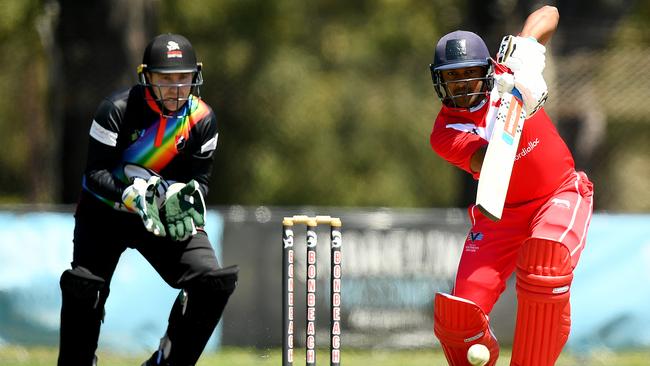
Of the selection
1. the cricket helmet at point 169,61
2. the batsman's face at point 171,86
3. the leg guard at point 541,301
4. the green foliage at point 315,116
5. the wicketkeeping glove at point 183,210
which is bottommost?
the green foliage at point 315,116

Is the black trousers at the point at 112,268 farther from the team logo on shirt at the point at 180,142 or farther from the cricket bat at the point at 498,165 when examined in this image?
the cricket bat at the point at 498,165

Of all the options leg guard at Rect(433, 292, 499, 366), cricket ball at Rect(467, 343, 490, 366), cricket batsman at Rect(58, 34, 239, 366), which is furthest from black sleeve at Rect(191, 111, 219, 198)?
cricket ball at Rect(467, 343, 490, 366)

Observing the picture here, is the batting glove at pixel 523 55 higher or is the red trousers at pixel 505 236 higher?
the batting glove at pixel 523 55

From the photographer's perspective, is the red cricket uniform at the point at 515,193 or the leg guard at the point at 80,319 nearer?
the red cricket uniform at the point at 515,193

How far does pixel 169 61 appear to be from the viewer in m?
5.72

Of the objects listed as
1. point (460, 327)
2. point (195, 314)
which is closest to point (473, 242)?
point (460, 327)

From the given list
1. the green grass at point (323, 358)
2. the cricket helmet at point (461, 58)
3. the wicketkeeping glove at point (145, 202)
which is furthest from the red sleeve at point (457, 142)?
the green grass at point (323, 358)

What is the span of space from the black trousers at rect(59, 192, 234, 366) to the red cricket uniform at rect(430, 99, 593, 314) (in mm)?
1268

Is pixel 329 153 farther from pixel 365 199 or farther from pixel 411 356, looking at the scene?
pixel 411 356

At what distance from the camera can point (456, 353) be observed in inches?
225

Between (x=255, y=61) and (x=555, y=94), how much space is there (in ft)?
27.0

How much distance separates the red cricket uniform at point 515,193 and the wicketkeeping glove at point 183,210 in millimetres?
1212

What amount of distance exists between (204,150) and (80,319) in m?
1.07

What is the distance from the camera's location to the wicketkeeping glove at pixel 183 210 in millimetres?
5680
